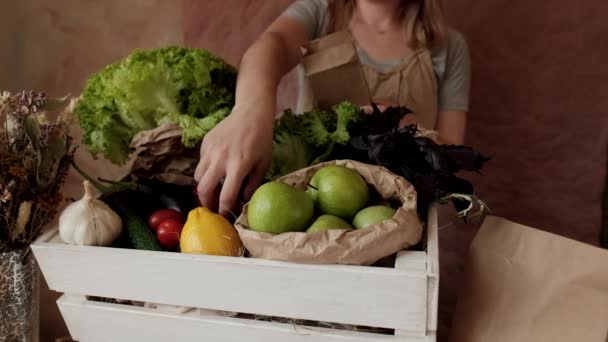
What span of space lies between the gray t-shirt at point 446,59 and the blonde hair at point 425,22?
0.13ft

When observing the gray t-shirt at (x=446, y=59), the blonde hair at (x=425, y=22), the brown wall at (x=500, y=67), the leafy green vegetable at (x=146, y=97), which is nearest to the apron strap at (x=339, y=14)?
the gray t-shirt at (x=446, y=59)

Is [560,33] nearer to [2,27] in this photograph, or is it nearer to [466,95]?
[466,95]

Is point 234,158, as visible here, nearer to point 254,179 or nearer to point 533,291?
point 254,179

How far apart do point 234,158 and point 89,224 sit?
217mm

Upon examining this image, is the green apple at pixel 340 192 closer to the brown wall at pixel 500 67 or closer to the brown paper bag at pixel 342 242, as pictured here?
the brown paper bag at pixel 342 242

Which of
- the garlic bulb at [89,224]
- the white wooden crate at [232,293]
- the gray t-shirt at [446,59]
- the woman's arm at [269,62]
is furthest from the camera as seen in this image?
the gray t-shirt at [446,59]

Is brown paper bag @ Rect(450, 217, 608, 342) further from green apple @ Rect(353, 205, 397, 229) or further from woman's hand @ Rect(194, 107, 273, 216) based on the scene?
woman's hand @ Rect(194, 107, 273, 216)

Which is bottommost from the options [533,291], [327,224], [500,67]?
[533,291]

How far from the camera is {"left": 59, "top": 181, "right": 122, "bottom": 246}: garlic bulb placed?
2.28 ft

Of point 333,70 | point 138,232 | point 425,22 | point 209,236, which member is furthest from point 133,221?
point 425,22

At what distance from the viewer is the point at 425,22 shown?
45.6 inches

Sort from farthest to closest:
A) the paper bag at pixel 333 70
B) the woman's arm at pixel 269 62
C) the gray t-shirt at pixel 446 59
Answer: the gray t-shirt at pixel 446 59 < the paper bag at pixel 333 70 < the woman's arm at pixel 269 62

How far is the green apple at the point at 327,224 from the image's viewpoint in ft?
2.11

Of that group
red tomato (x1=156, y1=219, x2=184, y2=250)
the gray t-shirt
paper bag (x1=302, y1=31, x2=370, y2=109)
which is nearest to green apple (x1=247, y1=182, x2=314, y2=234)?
red tomato (x1=156, y1=219, x2=184, y2=250)
